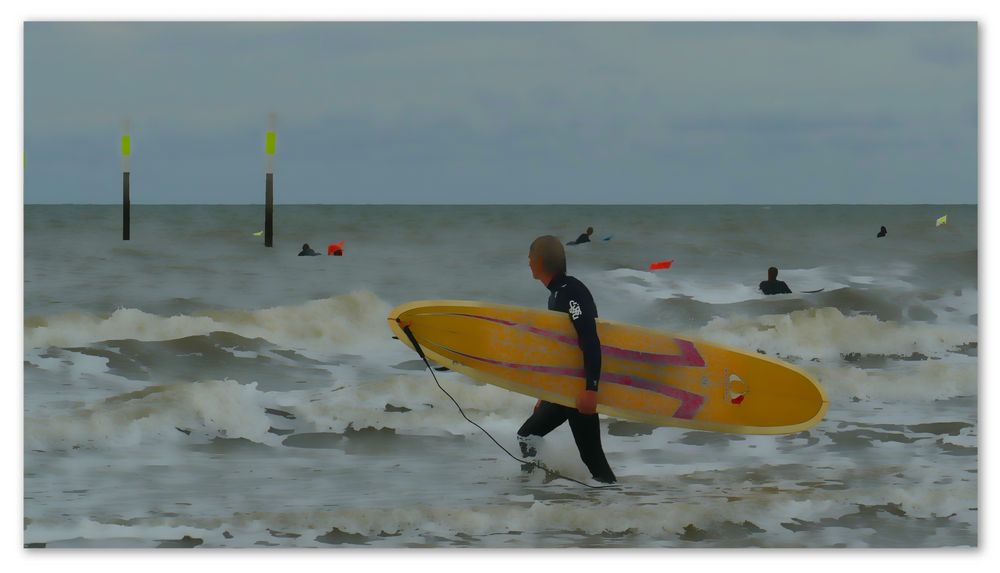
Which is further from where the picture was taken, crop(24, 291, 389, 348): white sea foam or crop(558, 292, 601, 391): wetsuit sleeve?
crop(24, 291, 389, 348): white sea foam

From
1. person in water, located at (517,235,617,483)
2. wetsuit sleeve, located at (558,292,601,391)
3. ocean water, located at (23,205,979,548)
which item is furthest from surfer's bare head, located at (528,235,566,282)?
ocean water, located at (23,205,979,548)

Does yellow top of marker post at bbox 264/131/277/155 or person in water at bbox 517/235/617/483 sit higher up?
yellow top of marker post at bbox 264/131/277/155

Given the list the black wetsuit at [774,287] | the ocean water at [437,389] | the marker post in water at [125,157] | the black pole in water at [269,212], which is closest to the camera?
the ocean water at [437,389]

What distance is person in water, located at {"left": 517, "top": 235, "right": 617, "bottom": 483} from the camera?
186 inches

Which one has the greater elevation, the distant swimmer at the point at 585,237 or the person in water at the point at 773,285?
the distant swimmer at the point at 585,237

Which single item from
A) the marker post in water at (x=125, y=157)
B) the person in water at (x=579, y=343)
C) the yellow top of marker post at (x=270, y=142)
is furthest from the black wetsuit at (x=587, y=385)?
the marker post in water at (x=125, y=157)

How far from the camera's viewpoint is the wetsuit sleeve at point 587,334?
15.5ft

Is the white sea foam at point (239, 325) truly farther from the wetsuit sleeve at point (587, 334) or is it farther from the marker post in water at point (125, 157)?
the wetsuit sleeve at point (587, 334)

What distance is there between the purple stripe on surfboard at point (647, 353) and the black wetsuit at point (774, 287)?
1033mm

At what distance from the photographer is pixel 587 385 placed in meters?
4.71

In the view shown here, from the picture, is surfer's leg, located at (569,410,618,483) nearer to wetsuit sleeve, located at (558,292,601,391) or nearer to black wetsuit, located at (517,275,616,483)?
black wetsuit, located at (517,275,616,483)

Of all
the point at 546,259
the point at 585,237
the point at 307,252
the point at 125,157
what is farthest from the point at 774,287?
the point at 125,157
